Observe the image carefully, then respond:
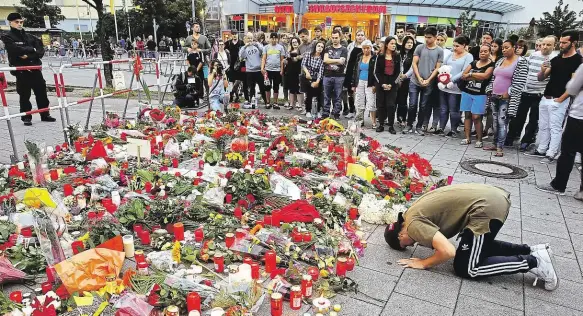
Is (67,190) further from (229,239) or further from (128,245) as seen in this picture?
(229,239)

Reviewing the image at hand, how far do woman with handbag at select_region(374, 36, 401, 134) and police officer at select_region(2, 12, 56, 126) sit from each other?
620cm

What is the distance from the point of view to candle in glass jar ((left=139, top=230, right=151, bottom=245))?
128 inches

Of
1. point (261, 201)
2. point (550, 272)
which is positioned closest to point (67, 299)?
point (261, 201)

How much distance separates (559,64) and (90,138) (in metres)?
6.77

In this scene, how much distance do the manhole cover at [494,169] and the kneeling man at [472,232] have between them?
2.67 m

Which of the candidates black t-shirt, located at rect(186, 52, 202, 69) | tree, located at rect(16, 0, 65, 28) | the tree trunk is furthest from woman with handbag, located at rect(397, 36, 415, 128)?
tree, located at rect(16, 0, 65, 28)

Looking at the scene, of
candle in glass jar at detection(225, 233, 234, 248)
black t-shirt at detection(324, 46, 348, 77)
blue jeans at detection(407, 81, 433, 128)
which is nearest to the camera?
candle in glass jar at detection(225, 233, 234, 248)

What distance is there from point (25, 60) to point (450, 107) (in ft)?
25.4

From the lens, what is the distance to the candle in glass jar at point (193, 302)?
2.43m

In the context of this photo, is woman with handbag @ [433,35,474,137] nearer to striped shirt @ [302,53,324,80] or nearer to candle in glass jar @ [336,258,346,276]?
striped shirt @ [302,53,324,80]

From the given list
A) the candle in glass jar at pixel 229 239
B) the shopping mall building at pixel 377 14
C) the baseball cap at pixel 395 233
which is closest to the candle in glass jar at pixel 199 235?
the candle in glass jar at pixel 229 239

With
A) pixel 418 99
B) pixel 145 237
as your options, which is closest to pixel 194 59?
pixel 418 99

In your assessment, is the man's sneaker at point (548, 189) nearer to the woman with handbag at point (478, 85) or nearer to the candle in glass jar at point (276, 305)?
the woman with handbag at point (478, 85)

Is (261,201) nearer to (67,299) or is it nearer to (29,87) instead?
(67,299)
